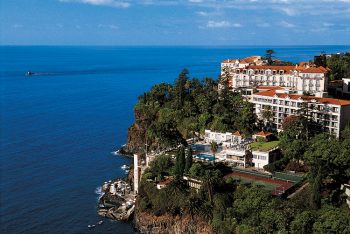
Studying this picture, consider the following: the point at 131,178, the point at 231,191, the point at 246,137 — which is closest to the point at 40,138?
the point at 131,178

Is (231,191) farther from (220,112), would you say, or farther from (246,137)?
(220,112)

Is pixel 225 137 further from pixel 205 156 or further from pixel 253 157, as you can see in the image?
pixel 253 157

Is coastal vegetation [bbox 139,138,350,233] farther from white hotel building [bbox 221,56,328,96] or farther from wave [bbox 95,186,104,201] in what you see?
white hotel building [bbox 221,56,328,96]

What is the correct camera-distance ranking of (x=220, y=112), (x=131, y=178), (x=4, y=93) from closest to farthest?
(x=131, y=178), (x=220, y=112), (x=4, y=93)

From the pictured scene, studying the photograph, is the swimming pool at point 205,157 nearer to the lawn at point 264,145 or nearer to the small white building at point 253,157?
the small white building at point 253,157

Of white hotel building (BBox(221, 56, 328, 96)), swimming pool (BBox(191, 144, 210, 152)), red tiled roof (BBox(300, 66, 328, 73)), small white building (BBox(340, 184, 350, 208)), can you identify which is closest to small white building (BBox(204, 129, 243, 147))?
swimming pool (BBox(191, 144, 210, 152))

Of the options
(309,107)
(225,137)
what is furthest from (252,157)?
(309,107)
